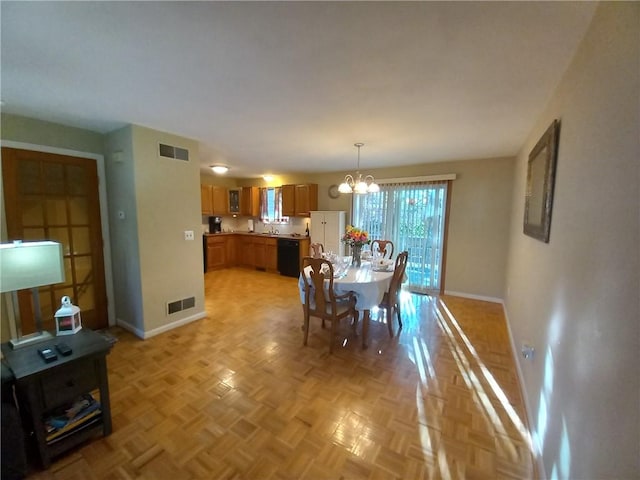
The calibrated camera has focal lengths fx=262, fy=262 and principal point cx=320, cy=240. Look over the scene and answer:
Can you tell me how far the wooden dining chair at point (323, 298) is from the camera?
8.54 ft

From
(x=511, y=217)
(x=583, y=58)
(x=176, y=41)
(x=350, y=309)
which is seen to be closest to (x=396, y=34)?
(x=583, y=58)

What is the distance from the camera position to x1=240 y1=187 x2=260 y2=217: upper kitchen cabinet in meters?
6.75

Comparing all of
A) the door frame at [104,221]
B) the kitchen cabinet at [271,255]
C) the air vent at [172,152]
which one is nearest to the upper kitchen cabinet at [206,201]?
the kitchen cabinet at [271,255]

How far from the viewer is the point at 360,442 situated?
1.65 m

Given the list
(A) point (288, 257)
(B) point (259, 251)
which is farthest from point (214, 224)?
(A) point (288, 257)

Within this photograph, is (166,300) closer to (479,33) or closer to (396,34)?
(396,34)

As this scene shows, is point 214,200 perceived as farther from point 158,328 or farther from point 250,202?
point 158,328

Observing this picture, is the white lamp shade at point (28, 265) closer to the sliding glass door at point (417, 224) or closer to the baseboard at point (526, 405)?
the baseboard at point (526, 405)

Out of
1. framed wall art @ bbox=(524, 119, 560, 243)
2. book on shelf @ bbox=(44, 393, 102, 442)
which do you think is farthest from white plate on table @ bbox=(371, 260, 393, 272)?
book on shelf @ bbox=(44, 393, 102, 442)

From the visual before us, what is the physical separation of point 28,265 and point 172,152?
6.34ft

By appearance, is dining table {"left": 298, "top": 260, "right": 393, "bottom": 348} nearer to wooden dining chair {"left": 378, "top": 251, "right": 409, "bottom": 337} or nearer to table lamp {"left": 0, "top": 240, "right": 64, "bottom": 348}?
wooden dining chair {"left": 378, "top": 251, "right": 409, "bottom": 337}

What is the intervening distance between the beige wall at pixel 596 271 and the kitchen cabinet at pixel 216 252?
608cm

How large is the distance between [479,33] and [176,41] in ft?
5.06

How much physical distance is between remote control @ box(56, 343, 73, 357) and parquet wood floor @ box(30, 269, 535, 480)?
0.62 m
